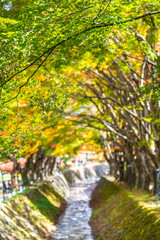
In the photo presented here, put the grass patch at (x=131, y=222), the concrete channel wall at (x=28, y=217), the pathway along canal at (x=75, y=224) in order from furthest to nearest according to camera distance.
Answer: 1. the pathway along canal at (x=75, y=224)
2. the concrete channel wall at (x=28, y=217)
3. the grass patch at (x=131, y=222)

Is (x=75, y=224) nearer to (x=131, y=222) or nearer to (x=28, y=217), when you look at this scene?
(x=28, y=217)

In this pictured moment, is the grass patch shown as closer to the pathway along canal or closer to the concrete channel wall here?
the pathway along canal

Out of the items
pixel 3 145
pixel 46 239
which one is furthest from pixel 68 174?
pixel 3 145

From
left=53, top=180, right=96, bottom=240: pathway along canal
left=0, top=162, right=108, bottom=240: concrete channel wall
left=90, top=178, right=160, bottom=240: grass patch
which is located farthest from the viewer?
left=53, top=180, right=96, bottom=240: pathway along canal

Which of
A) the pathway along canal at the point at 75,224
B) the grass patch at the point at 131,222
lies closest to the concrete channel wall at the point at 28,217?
the pathway along canal at the point at 75,224

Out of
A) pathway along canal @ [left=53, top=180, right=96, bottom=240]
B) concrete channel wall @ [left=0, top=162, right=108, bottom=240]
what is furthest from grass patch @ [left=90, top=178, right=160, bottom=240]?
concrete channel wall @ [left=0, top=162, right=108, bottom=240]

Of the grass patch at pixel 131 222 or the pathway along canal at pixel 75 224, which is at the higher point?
the grass patch at pixel 131 222

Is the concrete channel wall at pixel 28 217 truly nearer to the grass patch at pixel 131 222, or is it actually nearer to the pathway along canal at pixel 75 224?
the pathway along canal at pixel 75 224

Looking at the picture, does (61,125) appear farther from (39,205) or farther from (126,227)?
(126,227)

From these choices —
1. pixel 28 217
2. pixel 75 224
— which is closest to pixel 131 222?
pixel 28 217

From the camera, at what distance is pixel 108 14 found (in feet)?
25.4

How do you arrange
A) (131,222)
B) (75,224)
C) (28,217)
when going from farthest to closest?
(75,224), (28,217), (131,222)

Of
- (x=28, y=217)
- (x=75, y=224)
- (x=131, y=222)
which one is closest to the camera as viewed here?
(x=131, y=222)

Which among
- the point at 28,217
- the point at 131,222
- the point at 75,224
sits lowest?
the point at 75,224
